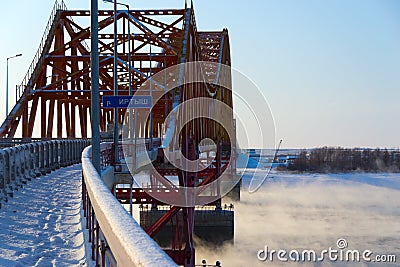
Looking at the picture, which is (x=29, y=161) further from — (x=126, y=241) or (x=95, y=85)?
(x=126, y=241)

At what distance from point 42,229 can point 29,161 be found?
11920mm

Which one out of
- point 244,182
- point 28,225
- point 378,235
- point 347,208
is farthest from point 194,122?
point 244,182

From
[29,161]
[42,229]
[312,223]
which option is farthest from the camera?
[312,223]

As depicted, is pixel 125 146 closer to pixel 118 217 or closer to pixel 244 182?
pixel 118 217

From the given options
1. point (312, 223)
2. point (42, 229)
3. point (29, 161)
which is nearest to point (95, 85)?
point (42, 229)

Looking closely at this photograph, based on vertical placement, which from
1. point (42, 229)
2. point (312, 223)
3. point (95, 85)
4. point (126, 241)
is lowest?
point (312, 223)

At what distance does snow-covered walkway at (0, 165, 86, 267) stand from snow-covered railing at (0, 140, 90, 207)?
44 cm

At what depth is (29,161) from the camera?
22.8m

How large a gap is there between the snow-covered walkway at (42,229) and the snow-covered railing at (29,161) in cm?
44

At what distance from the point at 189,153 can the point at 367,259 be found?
61.8 feet

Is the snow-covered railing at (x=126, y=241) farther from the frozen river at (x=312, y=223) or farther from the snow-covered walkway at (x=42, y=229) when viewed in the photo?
the frozen river at (x=312, y=223)

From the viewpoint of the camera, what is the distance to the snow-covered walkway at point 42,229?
28.1 feet

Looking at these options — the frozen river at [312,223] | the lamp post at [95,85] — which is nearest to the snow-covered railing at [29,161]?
the lamp post at [95,85]

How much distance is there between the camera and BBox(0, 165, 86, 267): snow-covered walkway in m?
8.57
